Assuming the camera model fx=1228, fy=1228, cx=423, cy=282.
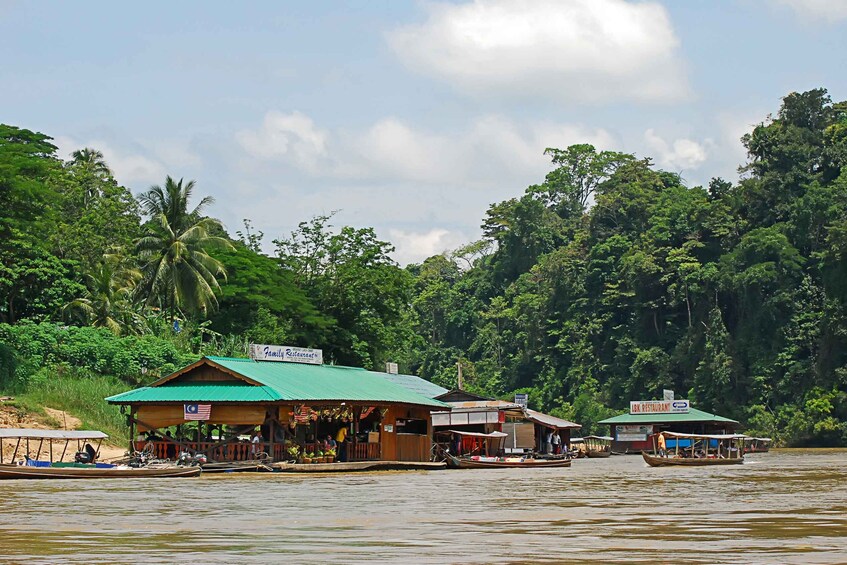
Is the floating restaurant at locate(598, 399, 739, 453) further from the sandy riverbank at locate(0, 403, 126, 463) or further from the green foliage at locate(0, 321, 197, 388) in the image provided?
the sandy riverbank at locate(0, 403, 126, 463)

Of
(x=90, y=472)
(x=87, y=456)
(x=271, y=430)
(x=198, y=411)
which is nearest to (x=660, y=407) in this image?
(x=271, y=430)

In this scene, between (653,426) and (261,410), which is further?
(653,426)

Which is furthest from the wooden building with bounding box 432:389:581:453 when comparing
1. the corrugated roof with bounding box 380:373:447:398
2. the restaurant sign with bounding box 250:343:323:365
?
the restaurant sign with bounding box 250:343:323:365

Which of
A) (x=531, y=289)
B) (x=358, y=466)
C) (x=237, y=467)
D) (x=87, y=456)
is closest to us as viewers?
(x=87, y=456)

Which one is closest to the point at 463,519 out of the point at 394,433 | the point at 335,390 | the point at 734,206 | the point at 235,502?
the point at 235,502

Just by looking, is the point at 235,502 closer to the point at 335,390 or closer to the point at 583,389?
the point at 335,390

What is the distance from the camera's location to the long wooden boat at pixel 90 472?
27047 mm

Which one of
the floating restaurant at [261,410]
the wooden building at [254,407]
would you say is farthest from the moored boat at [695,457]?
the wooden building at [254,407]

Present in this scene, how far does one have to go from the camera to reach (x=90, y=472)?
1100 inches

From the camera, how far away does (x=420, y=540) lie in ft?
43.7

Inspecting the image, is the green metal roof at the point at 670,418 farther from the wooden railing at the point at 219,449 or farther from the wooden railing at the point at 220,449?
the wooden railing at the point at 220,449

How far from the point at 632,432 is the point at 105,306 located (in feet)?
103

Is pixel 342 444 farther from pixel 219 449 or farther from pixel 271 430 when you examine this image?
pixel 219 449

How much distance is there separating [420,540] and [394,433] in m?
25.2
